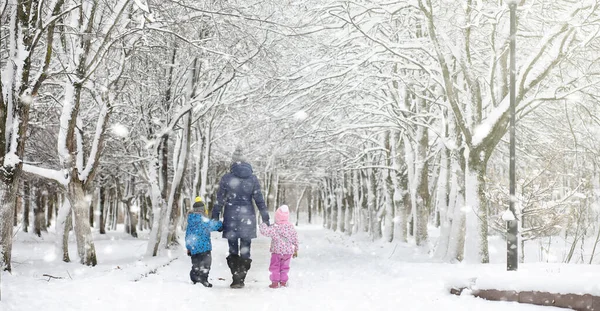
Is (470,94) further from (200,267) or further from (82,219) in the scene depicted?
(82,219)

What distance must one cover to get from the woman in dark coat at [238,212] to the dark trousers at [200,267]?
481 mm

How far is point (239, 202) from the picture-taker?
9445 millimetres

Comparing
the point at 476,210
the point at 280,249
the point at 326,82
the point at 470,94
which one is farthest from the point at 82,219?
the point at 470,94

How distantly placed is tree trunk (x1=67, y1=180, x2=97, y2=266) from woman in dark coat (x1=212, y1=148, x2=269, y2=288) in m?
4.25

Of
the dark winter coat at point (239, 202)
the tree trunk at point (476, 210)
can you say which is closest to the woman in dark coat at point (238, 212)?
the dark winter coat at point (239, 202)

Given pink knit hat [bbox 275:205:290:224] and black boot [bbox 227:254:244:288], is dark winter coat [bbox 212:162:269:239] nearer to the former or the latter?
Result: black boot [bbox 227:254:244:288]

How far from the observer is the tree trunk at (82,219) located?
478 inches

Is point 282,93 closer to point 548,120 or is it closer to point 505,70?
point 505,70

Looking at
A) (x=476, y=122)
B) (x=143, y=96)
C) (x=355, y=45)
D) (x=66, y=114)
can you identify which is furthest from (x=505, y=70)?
(x=143, y=96)

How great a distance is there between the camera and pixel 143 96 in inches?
725

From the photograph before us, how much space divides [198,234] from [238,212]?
0.90m

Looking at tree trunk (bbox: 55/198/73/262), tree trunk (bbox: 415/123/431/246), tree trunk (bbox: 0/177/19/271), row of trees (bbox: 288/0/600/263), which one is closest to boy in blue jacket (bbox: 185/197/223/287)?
tree trunk (bbox: 0/177/19/271)

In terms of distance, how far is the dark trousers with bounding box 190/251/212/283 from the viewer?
375 inches

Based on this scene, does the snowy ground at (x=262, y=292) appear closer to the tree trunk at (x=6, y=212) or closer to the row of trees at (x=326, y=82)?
the tree trunk at (x=6, y=212)
